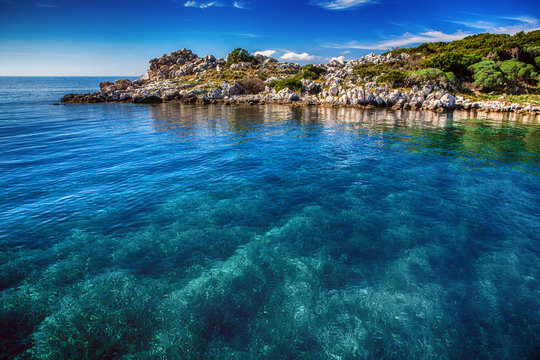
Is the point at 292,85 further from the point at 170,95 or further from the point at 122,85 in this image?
the point at 122,85

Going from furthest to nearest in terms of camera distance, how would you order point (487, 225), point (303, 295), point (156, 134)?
point (156, 134) → point (487, 225) → point (303, 295)

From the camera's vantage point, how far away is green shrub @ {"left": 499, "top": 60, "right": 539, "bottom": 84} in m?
63.1

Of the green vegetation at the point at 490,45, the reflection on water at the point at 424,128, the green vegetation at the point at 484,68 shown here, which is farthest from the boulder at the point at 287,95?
the green vegetation at the point at 490,45

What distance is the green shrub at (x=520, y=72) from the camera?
63125mm

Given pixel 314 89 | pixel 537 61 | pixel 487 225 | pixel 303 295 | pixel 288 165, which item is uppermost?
pixel 537 61

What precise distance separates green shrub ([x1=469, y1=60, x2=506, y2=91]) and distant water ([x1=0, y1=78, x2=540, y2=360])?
53791mm

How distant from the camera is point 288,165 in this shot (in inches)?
940

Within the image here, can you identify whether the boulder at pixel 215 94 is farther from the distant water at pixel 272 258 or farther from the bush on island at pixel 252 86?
the distant water at pixel 272 258

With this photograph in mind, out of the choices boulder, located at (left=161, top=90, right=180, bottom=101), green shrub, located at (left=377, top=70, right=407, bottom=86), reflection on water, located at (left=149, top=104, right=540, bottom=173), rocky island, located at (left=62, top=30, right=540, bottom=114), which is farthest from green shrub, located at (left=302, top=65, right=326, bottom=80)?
boulder, located at (left=161, top=90, right=180, bottom=101)

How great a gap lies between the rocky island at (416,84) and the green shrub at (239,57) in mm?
20475

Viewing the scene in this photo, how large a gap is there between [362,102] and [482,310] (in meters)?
65.0

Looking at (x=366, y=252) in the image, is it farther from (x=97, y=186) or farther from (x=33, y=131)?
(x=33, y=131)

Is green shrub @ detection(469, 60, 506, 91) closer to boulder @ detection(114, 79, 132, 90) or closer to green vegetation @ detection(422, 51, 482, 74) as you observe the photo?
green vegetation @ detection(422, 51, 482, 74)

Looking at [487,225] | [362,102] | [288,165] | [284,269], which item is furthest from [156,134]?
[362,102]
